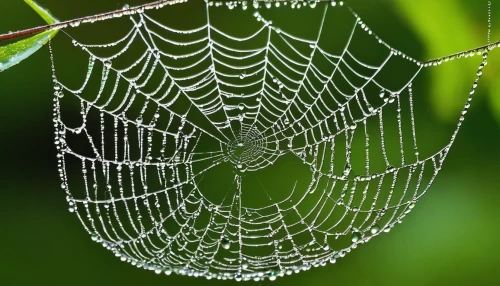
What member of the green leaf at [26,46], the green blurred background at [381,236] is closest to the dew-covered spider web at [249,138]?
the green blurred background at [381,236]

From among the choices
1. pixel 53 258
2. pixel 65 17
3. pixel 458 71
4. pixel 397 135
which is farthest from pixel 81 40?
pixel 458 71

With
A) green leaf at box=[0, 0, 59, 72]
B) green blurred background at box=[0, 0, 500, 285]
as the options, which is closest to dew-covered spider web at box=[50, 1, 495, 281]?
green blurred background at box=[0, 0, 500, 285]

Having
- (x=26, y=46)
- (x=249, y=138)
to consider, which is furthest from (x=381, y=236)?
(x=26, y=46)

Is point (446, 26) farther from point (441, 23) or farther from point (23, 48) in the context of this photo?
point (23, 48)

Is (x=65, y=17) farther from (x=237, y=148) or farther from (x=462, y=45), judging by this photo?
(x=462, y=45)

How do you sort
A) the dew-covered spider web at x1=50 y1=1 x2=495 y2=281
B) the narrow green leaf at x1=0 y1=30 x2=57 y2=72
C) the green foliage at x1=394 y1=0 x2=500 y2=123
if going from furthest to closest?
1. the dew-covered spider web at x1=50 y1=1 x2=495 y2=281
2. the green foliage at x1=394 y1=0 x2=500 y2=123
3. the narrow green leaf at x1=0 y1=30 x2=57 y2=72

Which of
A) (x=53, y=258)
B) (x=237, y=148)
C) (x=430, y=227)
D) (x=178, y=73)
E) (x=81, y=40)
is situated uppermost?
(x=81, y=40)

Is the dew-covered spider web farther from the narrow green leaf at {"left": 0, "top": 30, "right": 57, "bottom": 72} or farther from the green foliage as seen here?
the narrow green leaf at {"left": 0, "top": 30, "right": 57, "bottom": 72}

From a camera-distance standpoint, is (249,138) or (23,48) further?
(249,138)
